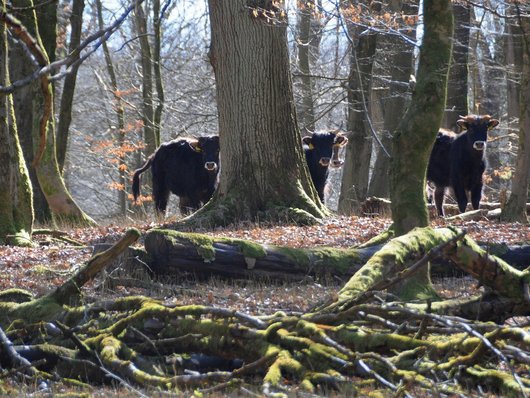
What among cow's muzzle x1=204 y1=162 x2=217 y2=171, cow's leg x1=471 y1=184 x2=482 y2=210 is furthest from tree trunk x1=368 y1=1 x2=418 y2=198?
cow's muzzle x1=204 y1=162 x2=217 y2=171

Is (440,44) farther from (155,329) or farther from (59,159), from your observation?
(59,159)

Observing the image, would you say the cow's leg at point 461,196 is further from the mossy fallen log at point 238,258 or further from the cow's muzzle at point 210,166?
the mossy fallen log at point 238,258

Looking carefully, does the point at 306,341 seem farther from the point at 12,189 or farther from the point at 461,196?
the point at 461,196

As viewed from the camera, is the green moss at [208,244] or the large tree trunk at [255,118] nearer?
the green moss at [208,244]

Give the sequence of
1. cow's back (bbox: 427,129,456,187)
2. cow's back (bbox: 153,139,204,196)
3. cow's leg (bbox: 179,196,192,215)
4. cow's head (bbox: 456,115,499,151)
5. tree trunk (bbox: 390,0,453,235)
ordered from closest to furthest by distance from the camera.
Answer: tree trunk (bbox: 390,0,453,235), cow's head (bbox: 456,115,499,151), cow's back (bbox: 427,129,456,187), cow's back (bbox: 153,139,204,196), cow's leg (bbox: 179,196,192,215)

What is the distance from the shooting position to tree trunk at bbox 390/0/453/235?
7.66 meters

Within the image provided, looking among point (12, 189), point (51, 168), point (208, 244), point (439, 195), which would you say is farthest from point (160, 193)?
point (208, 244)

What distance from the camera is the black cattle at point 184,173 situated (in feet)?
66.5

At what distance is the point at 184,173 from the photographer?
20625 millimetres

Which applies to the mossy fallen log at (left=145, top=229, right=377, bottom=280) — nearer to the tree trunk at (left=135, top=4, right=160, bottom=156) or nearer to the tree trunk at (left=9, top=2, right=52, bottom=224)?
the tree trunk at (left=9, top=2, right=52, bottom=224)

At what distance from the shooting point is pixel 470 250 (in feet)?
18.8

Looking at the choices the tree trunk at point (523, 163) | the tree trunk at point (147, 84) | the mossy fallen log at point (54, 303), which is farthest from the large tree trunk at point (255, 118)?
the tree trunk at point (147, 84)

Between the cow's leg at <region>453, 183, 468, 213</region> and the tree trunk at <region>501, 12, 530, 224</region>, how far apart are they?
401 centimetres

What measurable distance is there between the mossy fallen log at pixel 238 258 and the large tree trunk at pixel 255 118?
4885 millimetres
